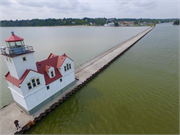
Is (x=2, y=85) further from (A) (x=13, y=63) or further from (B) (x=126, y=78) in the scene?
(B) (x=126, y=78)

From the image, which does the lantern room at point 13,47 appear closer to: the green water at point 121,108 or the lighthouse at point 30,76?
the lighthouse at point 30,76

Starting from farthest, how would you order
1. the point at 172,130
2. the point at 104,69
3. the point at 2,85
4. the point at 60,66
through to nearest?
the point at 104,69 < the point at 2,85 < the point at 60,66 < the point at 172,130

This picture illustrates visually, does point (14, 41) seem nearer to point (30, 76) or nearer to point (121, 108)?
point (30, 76)

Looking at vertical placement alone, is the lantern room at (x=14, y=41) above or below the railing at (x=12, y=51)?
above

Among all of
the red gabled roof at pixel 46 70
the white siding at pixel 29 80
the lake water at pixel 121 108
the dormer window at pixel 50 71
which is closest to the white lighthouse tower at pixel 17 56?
the red gabled roof at pixel 46 70

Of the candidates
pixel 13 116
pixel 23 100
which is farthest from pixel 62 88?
pixel 13 116

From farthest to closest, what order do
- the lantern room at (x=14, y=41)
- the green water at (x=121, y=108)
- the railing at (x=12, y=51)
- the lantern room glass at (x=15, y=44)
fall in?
1. the green water at (x=121, y=108)
2. the lantern room glass at (x=15, y=44)
3. the railing at (x=12, y=51)
4. the lantern room at (x=14, y=41)
